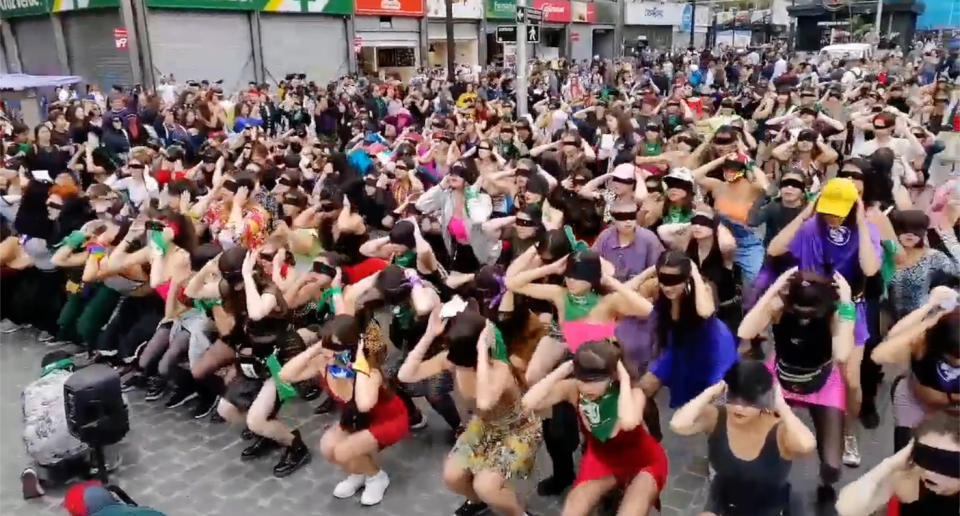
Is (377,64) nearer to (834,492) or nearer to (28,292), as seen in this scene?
(28,292)

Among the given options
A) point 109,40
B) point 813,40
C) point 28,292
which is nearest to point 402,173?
point 28,292

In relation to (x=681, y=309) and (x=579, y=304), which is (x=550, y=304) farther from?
(x=681, y=309)

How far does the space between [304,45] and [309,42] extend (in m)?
0.24

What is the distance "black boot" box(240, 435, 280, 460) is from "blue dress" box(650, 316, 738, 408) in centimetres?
285

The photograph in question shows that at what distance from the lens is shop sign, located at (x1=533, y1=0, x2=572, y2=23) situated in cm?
3647

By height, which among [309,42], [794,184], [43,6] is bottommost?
[794,184]

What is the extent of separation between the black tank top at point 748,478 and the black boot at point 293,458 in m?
3.02

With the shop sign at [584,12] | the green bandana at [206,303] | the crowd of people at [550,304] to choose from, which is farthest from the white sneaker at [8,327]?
the shop sign at [584,12]

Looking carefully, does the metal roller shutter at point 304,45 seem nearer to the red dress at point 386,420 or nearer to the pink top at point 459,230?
the pink top at point 459,230

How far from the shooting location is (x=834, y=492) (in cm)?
452

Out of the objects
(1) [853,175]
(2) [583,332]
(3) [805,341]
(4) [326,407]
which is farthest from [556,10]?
(3) [805,341]

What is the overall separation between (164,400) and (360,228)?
86.3 inches

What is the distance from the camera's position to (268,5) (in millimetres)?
26672

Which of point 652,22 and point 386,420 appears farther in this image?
point 652,22
